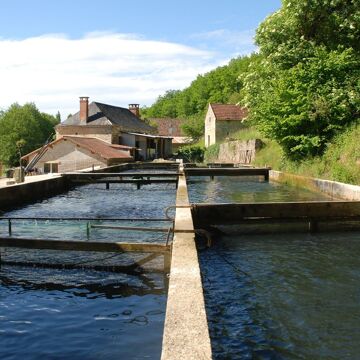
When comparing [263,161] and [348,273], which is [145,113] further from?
[348,273]

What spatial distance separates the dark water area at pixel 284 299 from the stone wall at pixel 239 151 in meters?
28.0

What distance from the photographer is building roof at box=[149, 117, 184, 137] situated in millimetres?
97562

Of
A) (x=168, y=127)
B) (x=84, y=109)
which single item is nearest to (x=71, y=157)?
(x=84, y=109)

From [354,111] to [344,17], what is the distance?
6156mm

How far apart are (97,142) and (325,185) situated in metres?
32.8

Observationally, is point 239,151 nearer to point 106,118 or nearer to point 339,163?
point 106,118

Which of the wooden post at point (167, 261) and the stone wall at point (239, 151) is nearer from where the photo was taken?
the wooden post at point (167, 261)

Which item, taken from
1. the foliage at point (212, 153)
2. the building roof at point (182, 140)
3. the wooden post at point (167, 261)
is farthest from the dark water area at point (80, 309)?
the building roof at point (182, 140)

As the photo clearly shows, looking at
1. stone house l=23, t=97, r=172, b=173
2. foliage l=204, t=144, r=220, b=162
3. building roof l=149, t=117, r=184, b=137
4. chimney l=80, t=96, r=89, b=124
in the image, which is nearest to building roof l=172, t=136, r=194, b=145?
building roof l=149, t=117, r=184, b=137

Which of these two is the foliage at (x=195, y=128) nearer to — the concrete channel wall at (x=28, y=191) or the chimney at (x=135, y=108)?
the chimney at (x=135, y=108)

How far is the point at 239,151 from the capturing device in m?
44.1

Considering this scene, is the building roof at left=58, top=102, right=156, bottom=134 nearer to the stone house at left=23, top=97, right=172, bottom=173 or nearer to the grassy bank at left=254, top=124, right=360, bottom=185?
the stone house at left=23, top=97, right=172, bottom=173

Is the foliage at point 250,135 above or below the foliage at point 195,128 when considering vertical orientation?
below

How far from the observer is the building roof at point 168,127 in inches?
3841
